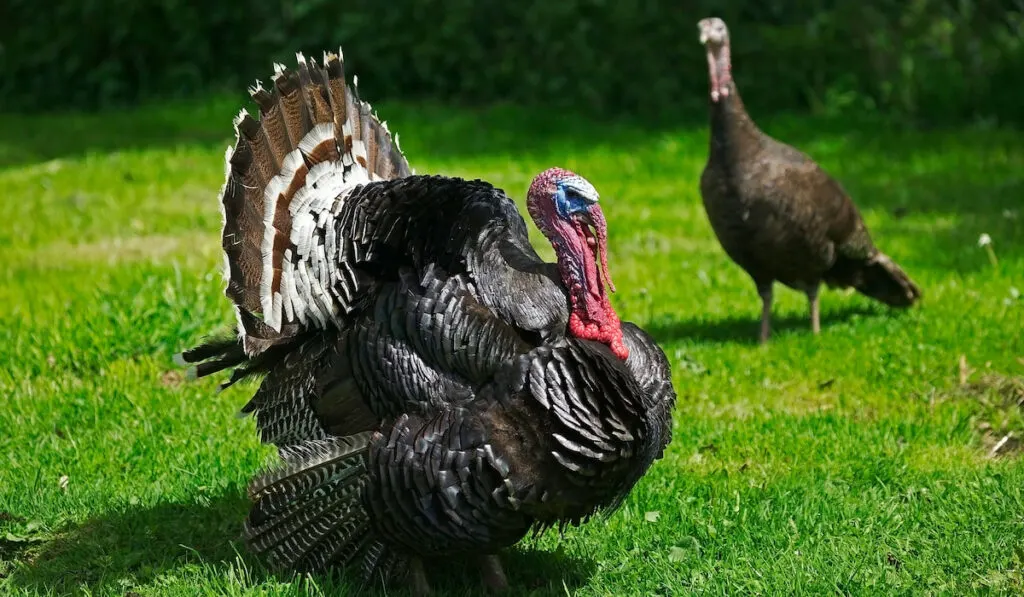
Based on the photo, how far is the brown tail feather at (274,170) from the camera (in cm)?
403

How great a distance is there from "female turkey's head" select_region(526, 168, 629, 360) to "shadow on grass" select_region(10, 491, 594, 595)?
2.74ft

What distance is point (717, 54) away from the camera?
6.64 meters

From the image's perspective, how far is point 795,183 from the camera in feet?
20.7

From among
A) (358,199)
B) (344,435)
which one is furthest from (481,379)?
(358,199)

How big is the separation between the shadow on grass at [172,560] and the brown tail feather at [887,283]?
3159 mm

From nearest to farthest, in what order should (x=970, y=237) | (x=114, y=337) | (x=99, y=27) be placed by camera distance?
(x=114, y=337)
(x=970, y=237)
(x=99, y=27)

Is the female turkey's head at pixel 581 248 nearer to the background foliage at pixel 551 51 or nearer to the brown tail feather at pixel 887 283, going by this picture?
the brown tail feather at pixel 887 283

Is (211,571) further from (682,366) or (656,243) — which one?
(656,243)

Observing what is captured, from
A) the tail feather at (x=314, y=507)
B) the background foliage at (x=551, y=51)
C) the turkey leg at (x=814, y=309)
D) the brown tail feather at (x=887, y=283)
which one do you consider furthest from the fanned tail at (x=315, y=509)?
the background foliage at (x=551, y=51)

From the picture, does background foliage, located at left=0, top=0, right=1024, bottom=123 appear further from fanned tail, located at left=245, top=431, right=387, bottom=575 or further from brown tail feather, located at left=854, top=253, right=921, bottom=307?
fanned tail, located at left=245, top=431, right=387, bottom=575

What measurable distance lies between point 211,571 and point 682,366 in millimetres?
2724

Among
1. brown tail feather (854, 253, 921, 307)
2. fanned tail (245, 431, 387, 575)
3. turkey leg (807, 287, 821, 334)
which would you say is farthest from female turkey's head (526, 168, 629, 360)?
brown tail feather (854, 253, 921, 307)

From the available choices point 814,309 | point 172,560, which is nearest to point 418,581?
point 172,560

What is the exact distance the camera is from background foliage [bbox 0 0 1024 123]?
11.8 metres
